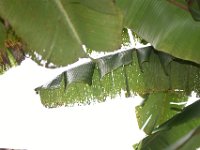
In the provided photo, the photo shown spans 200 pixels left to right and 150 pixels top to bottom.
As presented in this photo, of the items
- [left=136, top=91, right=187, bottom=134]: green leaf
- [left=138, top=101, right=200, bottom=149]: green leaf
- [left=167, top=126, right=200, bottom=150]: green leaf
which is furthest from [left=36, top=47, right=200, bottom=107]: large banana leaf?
[left=167, top=126, right=200, bottom=150]: green leaf

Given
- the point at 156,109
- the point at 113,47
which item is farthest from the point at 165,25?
the point at 156,109

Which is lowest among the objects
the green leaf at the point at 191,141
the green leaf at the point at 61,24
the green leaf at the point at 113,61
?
the green leaf at the point at 191,141

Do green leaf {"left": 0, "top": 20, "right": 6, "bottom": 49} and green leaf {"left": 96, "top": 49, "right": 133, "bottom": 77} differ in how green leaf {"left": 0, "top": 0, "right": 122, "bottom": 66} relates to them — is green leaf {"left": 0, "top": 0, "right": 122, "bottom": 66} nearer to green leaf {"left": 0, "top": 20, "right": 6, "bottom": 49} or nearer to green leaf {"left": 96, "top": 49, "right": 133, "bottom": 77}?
green leaf {"left": 0, "top": 20, "right": 6, "bottom": 49}

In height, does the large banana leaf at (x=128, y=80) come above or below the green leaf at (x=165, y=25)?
below

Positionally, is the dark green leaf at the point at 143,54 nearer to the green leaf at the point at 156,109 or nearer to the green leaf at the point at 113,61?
the green leaf at the point at 113,61

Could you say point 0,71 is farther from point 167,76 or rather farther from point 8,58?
point 167,76

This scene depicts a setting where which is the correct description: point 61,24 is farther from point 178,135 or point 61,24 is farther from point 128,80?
point 128,80

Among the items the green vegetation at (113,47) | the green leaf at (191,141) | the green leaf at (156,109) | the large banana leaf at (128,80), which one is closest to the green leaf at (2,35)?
the green vegetation at (113,47)

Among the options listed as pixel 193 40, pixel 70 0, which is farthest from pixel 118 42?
pixel 193 40
